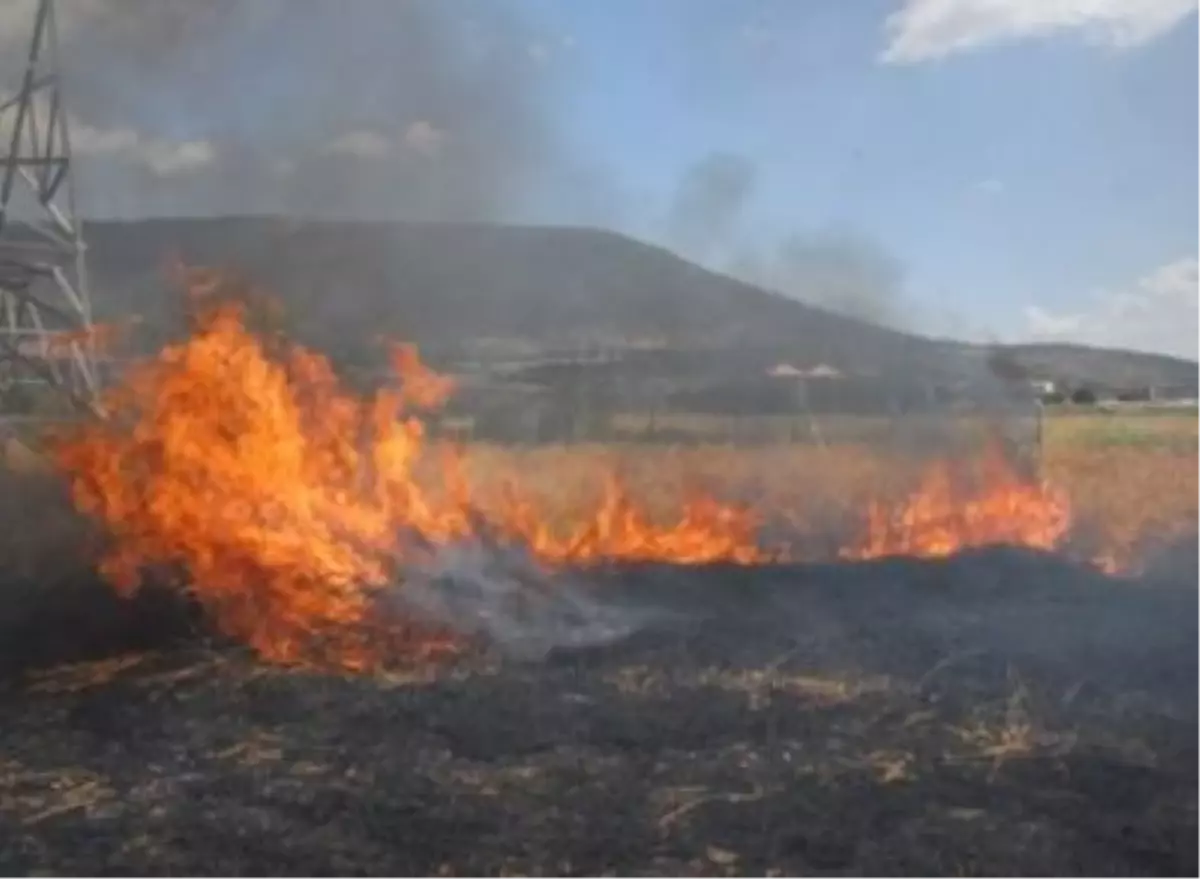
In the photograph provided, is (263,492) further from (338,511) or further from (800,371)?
(800,371)

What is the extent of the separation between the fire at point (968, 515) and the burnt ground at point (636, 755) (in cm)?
451

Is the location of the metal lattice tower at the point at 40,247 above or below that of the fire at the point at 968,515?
above

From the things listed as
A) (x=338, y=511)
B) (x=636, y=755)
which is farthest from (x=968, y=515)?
(x=636, y=755)

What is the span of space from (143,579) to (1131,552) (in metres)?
12.8

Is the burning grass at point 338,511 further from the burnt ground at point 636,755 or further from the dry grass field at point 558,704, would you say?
the burnt ground at point 636,755

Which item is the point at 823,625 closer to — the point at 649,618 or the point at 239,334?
the point at 649,618

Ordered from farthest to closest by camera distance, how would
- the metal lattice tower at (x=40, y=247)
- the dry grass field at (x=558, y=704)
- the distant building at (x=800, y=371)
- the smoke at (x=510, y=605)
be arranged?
the distant building at (x=800, y=371)
the metal lattice tower at (x=40, y=247)
the smoke at (x=510, y=605)
the dry grass field at (x=558, y=704)

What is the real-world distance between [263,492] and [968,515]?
9.67m

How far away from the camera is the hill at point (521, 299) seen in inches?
754

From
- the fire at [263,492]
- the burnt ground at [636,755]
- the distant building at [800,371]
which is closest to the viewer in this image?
the burnt ground at [636,755]

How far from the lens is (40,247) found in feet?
47.4

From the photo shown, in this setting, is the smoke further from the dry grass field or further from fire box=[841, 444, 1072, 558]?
fire box=[841, 444, 1072, 558]

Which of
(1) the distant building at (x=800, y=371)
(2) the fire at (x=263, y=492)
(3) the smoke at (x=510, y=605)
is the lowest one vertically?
(3) the smoke at (x=510, y=605)

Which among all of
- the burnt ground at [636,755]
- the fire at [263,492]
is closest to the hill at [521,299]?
the fire at [263,492]
